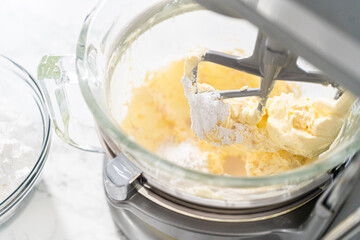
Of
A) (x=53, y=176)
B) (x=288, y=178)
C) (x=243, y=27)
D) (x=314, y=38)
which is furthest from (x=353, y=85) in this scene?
(x=53, y=176)

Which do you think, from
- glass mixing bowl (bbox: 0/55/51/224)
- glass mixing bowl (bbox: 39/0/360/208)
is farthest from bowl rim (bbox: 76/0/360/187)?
glass mixing bowl (bbox: 0/55/51/224)

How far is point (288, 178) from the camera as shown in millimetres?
534

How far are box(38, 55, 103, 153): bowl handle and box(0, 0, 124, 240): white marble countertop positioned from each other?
0.06 metres

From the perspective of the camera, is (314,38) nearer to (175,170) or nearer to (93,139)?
(175,170)

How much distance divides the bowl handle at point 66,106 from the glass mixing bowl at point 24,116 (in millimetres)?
40

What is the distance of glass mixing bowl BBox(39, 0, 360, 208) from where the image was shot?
0.55 m

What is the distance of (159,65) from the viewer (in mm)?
844

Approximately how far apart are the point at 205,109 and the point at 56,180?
0.89 feet

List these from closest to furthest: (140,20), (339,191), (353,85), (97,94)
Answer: (353,85) → (339,191) → (97,94) → (140,20)

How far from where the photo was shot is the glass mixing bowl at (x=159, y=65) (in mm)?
546

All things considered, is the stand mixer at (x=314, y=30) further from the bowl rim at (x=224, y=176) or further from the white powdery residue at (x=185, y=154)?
the white powdery residue at (x=185, y=154)

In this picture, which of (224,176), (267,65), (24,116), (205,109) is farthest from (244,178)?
(24,116)

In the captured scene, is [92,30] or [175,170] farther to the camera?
[92,30]

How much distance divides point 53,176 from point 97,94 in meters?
0.26
